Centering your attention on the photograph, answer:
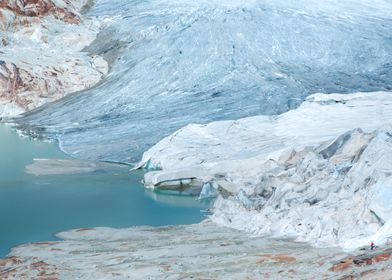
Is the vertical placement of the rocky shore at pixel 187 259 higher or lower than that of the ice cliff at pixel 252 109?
lower

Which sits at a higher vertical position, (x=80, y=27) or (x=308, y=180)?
(x=80, y=27)

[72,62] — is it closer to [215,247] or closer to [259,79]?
[259,79]

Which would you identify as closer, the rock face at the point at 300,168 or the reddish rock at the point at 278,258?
the reddish rock at the point at 278,258

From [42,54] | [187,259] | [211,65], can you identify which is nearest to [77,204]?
[187,259]

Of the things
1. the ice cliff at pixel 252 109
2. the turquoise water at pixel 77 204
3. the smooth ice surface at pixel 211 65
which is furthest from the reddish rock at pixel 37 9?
the turquoise water at pixel 77 204

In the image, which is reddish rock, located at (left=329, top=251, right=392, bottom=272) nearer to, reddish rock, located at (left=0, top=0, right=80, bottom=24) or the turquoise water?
the turquoise water

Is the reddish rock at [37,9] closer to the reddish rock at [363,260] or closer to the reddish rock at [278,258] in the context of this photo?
the reddish rock at [278,258]

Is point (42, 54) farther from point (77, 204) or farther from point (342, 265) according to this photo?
point (342, 265)

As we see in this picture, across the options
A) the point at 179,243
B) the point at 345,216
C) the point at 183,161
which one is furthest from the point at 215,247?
the point at 183,161
